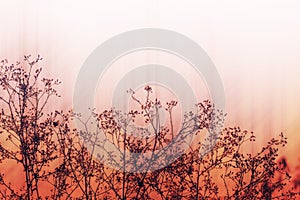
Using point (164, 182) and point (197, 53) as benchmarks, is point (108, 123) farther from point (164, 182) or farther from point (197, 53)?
point (197, 53)

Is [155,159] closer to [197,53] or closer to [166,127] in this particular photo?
[166,127]

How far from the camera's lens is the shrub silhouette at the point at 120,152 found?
296 centimetres

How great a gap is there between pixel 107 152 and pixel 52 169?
0.37 meters

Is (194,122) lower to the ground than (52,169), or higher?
higher

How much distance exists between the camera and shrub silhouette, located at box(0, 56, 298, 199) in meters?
2.96

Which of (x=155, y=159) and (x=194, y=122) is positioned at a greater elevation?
(x=194, y=122)

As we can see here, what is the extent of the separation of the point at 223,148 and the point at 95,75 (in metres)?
0.92

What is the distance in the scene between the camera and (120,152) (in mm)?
2926

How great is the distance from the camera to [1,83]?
3021mm

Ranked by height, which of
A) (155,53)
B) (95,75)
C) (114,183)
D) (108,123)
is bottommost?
(114,183)

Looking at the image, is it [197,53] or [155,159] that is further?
[197,53]

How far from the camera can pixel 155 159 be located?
2938mm

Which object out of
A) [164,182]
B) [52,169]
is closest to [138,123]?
[164,182]

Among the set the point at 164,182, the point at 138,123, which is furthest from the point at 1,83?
the point at 164,182
